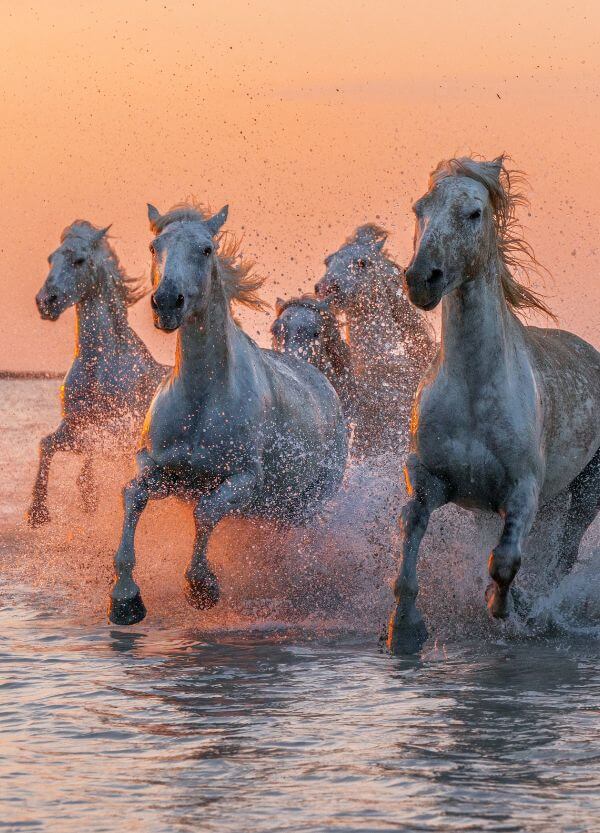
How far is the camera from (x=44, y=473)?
1198cm

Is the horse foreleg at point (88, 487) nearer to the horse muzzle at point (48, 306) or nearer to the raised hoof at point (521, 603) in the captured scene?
the horse muzzle at point (48, 306)

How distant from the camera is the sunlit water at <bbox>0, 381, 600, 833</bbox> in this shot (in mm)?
4637

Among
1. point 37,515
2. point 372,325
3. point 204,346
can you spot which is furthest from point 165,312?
point 372,325

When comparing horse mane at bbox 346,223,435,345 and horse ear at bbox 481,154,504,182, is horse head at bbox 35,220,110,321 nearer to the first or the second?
horse mane at bbox 346,223,435,345

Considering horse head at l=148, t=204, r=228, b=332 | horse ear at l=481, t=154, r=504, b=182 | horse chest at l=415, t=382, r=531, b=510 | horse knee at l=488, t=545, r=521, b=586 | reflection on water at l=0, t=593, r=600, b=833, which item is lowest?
reflection on water at l=0, t=593, r=600, b=833

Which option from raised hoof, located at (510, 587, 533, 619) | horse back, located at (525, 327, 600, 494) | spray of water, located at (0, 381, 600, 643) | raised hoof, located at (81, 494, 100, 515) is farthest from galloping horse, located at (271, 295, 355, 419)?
raised hoof, located at (510, 587, 533, 619)

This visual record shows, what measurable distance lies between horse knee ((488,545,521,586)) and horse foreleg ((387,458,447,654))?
1.14 ft

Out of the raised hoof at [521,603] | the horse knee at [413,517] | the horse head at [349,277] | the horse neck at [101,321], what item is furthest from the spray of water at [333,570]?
the horse head at [349,277]

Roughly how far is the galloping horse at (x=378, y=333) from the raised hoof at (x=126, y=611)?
4.47 meters

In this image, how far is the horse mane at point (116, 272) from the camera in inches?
484

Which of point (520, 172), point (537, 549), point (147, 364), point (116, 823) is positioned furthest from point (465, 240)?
point (147, 364)

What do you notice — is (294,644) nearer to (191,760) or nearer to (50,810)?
(191,760)

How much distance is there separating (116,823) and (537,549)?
13.9ft

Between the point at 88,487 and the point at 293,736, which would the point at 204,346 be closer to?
the point at 293,736
